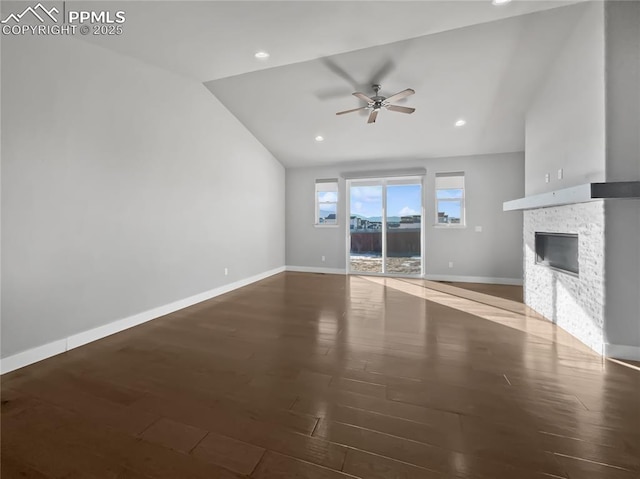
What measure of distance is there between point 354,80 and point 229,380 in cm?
421

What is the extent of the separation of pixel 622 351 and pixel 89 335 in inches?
211

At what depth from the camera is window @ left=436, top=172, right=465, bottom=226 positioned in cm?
631

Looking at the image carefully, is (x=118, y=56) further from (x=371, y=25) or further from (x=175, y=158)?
(x=371, y=25)

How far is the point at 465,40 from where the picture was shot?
11.3 ft

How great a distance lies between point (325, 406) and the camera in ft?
6.33

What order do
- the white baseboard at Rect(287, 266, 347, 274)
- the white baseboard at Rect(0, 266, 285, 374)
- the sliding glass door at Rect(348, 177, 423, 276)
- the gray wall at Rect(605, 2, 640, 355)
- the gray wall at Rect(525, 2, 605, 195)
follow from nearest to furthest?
1. the white baseboard at Rect(0, 266, 285, 374)
2. the gray wall at Rect(605, 2, 640, 355)
3. the gray wall at Rect(525, 2, 605, 195)
4. the sliding glass door at Rect(348, 177, 423, 276)
5. the white baseboard at Rect(287, 266, 347, 274)

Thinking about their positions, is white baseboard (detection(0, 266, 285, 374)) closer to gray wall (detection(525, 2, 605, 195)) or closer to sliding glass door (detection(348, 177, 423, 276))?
sliding glass door (detection(348, 177, 423, 276))

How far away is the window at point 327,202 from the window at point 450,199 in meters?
2.47

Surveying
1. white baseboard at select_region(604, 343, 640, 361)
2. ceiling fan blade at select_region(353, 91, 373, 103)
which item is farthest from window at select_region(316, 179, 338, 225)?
white baseboard at select_region(604, 343, 640, 361)

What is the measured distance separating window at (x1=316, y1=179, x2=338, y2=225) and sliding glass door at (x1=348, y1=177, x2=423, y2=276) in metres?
0.42

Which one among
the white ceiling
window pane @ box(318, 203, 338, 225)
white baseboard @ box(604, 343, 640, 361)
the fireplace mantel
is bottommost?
white baseboard @ box(604, 343, 640, 361)

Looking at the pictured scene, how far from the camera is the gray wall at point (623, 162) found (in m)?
2.58

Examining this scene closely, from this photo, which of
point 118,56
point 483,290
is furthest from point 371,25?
point 483,290

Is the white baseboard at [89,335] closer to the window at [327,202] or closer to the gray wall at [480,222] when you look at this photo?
the window at [327,202]
